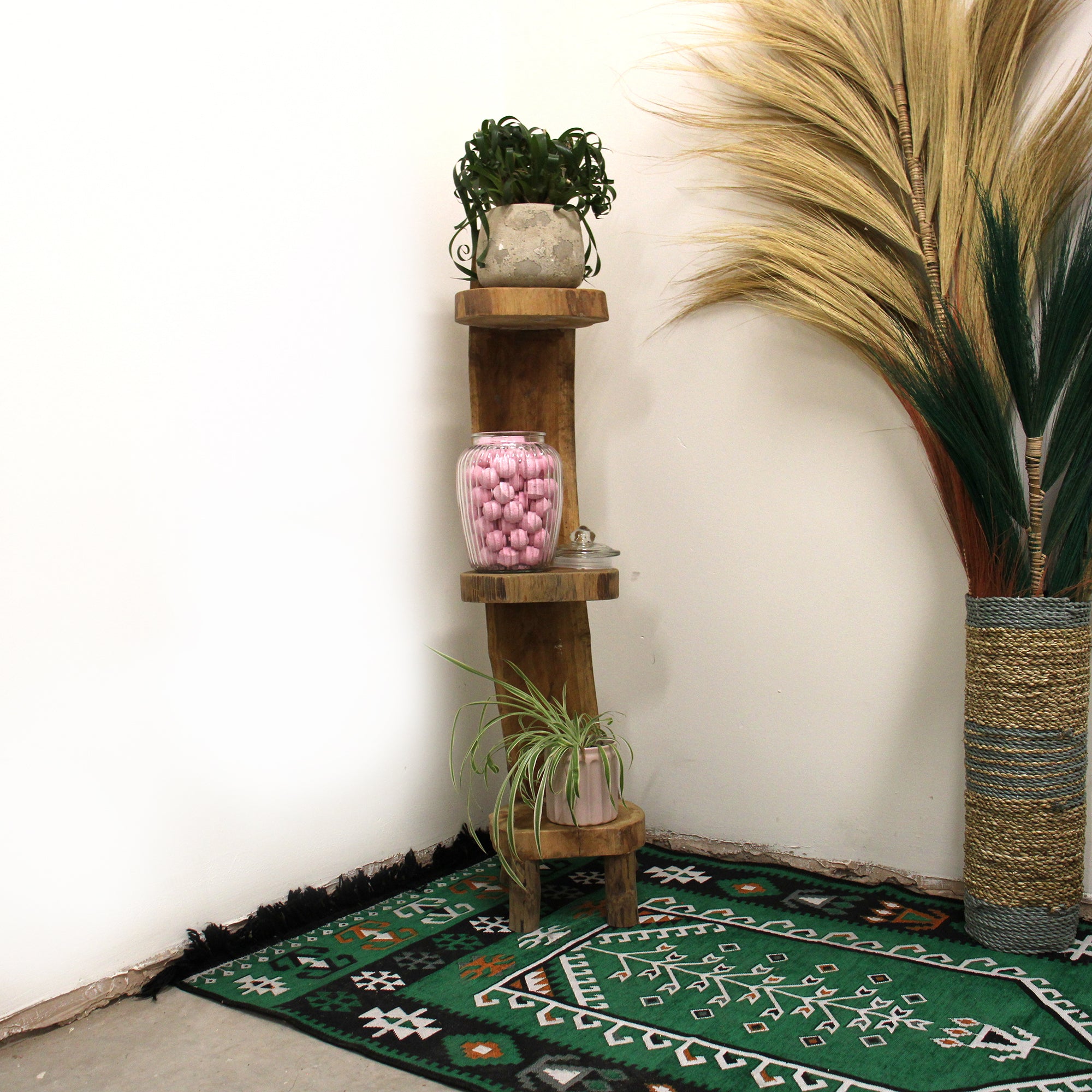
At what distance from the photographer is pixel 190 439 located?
5.41ft

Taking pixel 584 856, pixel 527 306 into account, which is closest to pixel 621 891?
pixel 584 856

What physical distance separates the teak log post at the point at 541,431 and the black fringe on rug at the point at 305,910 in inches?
12.9

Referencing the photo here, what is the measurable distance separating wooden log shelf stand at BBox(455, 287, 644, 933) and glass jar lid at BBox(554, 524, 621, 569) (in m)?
0.05

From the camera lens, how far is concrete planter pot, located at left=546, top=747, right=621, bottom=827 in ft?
5.56

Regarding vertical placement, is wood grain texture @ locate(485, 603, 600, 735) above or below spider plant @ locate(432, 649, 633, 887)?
above

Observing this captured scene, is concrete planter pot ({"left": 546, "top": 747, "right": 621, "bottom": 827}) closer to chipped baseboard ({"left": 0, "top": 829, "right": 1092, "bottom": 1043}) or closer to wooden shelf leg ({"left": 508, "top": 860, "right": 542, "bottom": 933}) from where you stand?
wooden shelf leg ({"left": 508, "top": 860, "right": 542, "bottom": 933})

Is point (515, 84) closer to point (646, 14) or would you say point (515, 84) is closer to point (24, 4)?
point (646, 14)

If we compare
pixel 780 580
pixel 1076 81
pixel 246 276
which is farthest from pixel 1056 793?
pixel 246 276

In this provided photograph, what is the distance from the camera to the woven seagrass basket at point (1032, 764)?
4.99 ft

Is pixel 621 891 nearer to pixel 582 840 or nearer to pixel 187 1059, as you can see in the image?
pixel 582 840

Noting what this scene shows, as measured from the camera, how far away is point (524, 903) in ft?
5.60

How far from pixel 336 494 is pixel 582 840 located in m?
0.73

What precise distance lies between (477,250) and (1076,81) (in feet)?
3.04

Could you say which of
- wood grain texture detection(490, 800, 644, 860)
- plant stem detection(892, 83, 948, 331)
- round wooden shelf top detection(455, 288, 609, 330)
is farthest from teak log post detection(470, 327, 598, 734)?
plant stem detection(892, 83, 948, 331)
